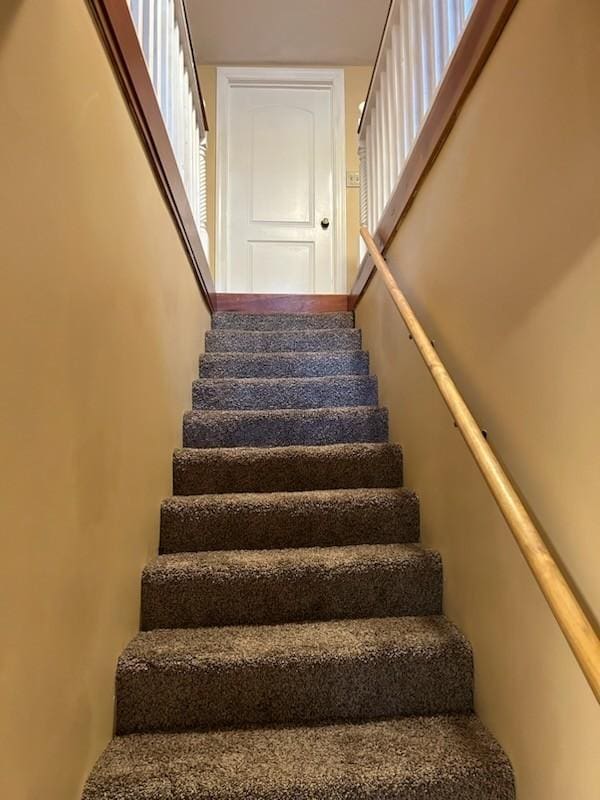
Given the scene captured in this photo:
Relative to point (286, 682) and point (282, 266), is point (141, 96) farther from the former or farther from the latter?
point (282, 266)

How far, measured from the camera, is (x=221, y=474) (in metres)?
→ 2.07

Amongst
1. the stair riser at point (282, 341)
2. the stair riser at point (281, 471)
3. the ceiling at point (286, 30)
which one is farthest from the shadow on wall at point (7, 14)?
the ceiling at point (286, 30)

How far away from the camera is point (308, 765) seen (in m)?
1.21

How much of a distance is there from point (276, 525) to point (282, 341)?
4.56 ft

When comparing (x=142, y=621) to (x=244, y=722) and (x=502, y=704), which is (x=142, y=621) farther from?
(x=502, y=704)

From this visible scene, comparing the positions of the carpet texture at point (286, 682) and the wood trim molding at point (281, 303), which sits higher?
the wood trim molding at point (281, 303)

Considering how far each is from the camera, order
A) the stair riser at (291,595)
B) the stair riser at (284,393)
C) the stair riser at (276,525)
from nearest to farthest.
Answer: the stair riser at (291,595) → the stair riser at (276,525) → the stair riser at (284,393)

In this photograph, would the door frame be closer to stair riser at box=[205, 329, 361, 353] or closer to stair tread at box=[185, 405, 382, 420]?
stair riser at box=[205, 329, 361, 353]

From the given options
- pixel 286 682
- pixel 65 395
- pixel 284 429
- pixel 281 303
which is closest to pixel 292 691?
pixel 286 682

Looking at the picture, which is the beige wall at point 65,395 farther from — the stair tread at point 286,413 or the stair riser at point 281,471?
the stair tread at point 286,413

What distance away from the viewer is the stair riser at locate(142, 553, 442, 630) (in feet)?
5.27

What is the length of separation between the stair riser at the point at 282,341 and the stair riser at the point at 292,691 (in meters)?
1.84

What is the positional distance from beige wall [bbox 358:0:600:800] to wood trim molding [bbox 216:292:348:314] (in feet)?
5.72

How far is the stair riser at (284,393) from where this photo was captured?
2.55 m
